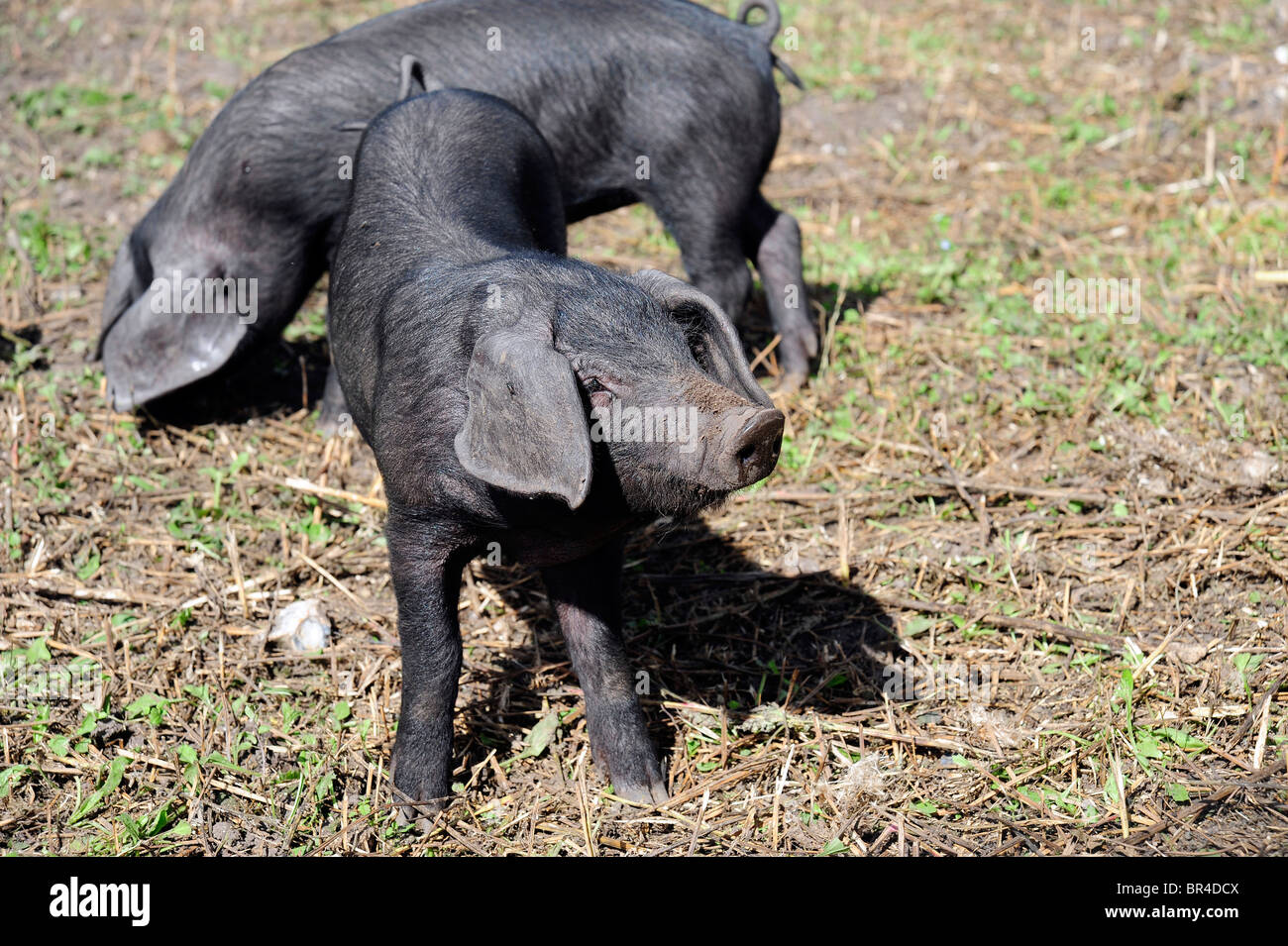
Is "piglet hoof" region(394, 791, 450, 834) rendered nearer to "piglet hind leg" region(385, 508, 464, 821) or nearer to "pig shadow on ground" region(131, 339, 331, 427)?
"piglet hind leg" region(385, 508, 464, 821)

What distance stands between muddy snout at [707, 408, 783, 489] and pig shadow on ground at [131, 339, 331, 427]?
3048 millimetres

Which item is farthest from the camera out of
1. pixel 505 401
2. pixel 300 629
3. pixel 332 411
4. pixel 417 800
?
pixel 332 411

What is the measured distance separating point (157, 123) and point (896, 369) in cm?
450

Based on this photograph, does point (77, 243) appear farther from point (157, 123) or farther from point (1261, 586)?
point (1261, 586)

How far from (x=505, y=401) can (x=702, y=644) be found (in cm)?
164

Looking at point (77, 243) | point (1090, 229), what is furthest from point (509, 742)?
point (1090, 229)

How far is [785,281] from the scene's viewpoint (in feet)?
18.5

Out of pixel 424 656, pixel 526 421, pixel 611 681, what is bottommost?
pixel 611 681

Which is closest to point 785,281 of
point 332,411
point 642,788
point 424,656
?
point 332,411

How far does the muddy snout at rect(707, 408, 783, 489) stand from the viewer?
269cm

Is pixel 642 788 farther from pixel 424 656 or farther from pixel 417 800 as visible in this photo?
pixel 424 656

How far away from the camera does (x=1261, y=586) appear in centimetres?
418

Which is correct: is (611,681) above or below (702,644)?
above

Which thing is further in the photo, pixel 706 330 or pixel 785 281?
pixel 785 281
